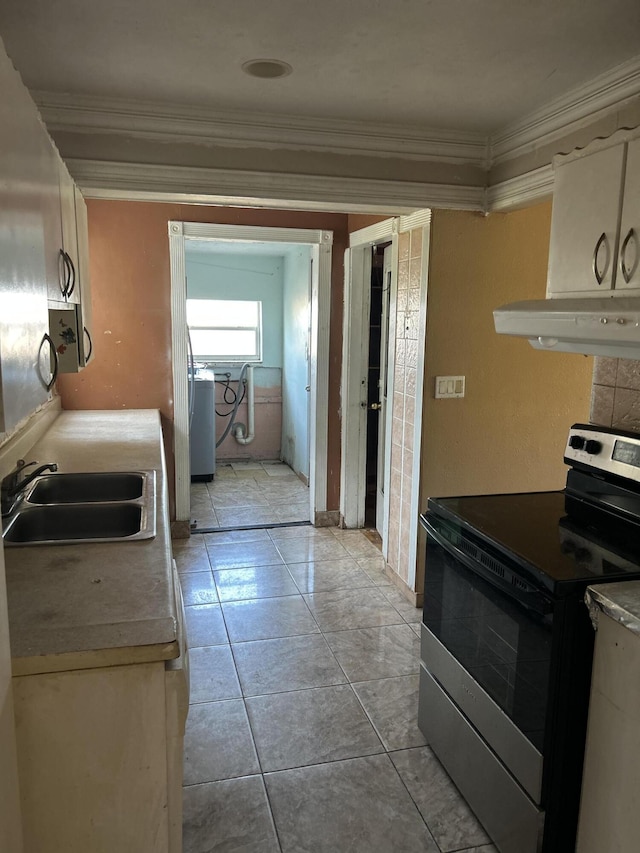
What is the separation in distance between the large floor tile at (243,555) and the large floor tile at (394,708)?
1366 millimetres

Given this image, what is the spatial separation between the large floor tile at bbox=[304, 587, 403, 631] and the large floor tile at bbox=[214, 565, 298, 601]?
187 millimetres

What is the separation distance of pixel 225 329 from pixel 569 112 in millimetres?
4490

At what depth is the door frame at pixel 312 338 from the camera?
13.5 feet

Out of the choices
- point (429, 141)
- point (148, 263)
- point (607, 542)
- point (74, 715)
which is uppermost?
point (429, 141)

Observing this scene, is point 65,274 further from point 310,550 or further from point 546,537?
point 310,550

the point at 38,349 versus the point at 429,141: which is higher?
the point at 429,141

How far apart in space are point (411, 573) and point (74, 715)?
2336 mm

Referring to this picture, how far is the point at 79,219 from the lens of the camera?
257 cm

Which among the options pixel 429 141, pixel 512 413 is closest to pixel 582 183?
pixel 429 141

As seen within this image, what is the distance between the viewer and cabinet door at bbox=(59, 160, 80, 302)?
199cm

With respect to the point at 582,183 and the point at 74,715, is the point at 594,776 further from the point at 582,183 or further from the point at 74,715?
the point at 582,183

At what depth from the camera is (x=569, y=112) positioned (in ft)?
7.90

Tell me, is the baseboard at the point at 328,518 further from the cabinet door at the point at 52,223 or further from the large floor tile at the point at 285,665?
the cabinet door at the point at 52,223

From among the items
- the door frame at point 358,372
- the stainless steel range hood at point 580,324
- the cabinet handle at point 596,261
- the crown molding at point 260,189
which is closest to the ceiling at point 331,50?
the crown molding at point 260,189
